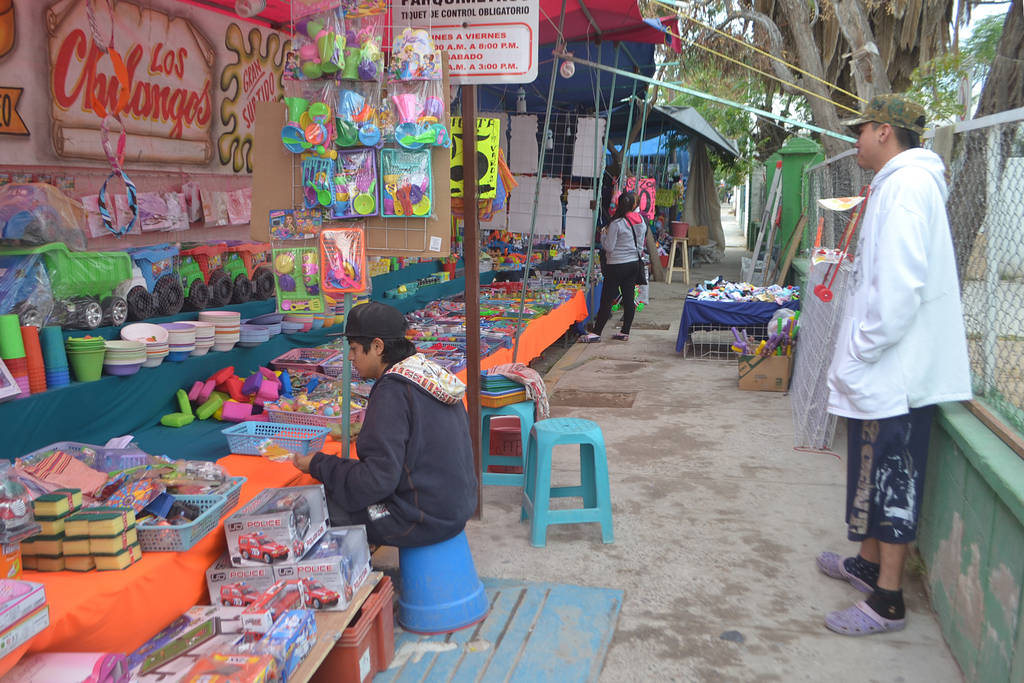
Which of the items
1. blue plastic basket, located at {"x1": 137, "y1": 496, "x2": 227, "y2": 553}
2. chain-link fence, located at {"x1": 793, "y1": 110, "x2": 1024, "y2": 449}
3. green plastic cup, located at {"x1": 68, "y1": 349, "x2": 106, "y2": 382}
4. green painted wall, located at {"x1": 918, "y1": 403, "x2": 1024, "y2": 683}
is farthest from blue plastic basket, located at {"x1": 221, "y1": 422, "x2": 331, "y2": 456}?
chain-link fence, located at {"x1": 793, "y1": 110, "x2": 1024, "y2": 449}

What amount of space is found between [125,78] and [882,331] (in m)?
5.17

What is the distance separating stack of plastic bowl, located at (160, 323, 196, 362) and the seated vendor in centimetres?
169

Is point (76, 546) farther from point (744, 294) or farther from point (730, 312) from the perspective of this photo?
point (744, 294)

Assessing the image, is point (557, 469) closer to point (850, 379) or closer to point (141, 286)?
point (850, 379)

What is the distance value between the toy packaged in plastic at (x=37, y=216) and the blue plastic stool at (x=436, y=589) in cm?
275

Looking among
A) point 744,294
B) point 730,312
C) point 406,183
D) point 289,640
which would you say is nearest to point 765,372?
point 730,312

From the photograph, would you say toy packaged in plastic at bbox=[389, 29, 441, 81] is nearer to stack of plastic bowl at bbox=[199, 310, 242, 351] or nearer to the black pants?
stack of plastic bowl at bbox=[199, 310, 242, 351]

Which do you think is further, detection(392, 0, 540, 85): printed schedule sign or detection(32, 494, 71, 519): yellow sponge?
detection(392, 0, 540, 85): printed schedule sign

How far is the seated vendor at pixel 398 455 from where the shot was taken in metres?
3.07

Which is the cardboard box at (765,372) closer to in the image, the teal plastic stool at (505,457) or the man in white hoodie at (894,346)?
the teal plastic stool at (505,457)

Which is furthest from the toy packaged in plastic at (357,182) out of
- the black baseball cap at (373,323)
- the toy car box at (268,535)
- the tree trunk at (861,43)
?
the tree trunk at (861,43)

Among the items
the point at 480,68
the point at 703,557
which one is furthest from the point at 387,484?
the point at 480,68

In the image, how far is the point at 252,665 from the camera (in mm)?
2182

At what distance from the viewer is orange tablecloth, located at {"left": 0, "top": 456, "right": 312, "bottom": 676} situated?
7.48ft
